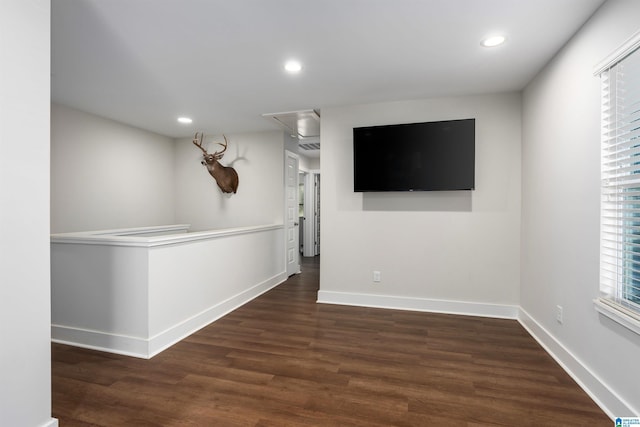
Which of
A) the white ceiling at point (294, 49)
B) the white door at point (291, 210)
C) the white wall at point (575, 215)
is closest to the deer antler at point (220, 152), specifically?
the white door at point (291, 210)

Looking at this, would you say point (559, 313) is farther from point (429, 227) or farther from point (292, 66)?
point (292, 66)

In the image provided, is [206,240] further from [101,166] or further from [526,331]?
[526,331]

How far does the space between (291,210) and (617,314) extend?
4.24 meters

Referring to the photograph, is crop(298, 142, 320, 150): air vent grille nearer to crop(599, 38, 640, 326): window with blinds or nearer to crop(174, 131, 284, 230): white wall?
crop(174, 131, 284, 230): white wall

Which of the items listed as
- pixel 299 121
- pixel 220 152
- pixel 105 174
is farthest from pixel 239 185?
pixel 105 174

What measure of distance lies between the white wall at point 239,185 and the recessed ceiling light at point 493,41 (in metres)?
3.20

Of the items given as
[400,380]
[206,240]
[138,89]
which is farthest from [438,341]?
[138,89]

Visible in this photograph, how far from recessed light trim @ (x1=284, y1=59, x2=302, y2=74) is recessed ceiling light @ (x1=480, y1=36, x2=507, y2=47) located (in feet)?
4.69

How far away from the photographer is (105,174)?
4250 mm

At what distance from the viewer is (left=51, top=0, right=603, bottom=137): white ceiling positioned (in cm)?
195

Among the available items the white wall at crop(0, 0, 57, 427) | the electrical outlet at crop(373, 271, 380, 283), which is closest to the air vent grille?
A: the electrical outlet at crop(373, 271, 380, 283)

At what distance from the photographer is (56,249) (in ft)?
8.87

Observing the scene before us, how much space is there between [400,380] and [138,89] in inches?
140

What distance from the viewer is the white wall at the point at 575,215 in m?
1.78
